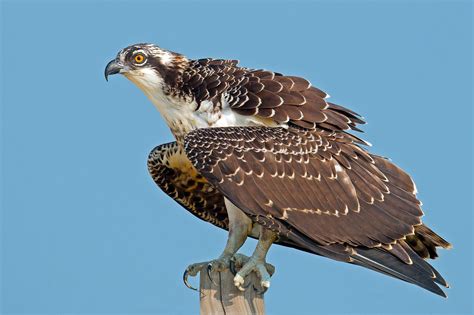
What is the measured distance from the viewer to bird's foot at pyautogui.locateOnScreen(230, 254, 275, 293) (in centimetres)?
899

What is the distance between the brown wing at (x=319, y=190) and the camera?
30.0 feet

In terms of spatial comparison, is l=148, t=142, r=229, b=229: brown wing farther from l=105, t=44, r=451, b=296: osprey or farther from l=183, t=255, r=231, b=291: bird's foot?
l=183, t=255, r=231, b=291: bird's foot

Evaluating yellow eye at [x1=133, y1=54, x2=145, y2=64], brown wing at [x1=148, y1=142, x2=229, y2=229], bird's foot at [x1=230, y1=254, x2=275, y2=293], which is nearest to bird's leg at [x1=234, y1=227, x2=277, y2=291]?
bird's foot at [x1=230, y1=254, x2=275, y2=293]

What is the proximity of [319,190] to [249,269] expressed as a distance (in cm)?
99

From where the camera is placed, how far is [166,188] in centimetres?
1089

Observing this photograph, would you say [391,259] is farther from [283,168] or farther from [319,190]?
[283,168]

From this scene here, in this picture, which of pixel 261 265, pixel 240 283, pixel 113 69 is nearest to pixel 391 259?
pixel 261 265

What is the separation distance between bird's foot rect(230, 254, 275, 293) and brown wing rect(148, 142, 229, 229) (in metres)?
1.21

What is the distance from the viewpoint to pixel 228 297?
8914mm

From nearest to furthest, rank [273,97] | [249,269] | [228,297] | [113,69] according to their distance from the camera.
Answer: [228,297], [249,269], [273,97], [113,69]

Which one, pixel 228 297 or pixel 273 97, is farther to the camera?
pixel 273 97

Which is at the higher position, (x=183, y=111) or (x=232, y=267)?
(x=183, y=111)

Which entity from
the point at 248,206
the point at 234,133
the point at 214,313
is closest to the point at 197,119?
the point at 234,133

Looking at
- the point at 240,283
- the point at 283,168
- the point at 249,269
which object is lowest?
the point at 240,283
